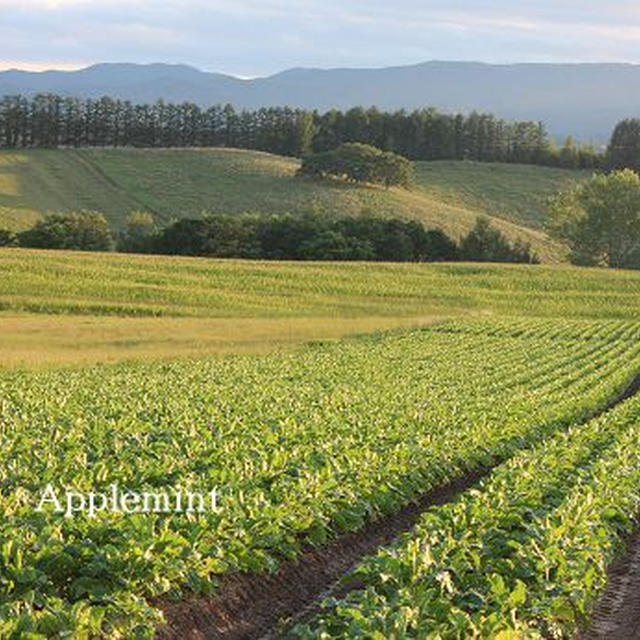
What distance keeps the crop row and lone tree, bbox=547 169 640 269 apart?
93.3 m

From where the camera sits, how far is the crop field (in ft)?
35.1

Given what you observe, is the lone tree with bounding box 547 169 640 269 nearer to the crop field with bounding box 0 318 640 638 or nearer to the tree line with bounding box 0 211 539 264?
the tree line with bounding box 0 211 539 264

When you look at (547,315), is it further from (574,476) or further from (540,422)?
(574,476)

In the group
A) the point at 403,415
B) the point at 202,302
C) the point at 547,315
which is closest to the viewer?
the point at 403,415

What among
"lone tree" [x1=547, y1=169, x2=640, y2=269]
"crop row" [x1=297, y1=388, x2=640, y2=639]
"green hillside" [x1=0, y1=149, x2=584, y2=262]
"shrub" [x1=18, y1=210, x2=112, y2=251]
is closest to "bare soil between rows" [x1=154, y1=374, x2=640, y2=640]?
"crop row" [x1=297, y1=388, x2=640, y2=639]

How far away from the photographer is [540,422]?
1060 inches

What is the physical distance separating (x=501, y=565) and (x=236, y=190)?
119483 millimetres

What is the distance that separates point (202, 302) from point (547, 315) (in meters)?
23.2

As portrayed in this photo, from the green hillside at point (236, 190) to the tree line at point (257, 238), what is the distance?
424 inches

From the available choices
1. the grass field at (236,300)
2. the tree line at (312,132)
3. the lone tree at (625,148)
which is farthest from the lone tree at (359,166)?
the grass field at (236,300)

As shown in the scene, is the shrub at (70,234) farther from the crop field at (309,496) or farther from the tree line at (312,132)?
the crop field at (309,496)

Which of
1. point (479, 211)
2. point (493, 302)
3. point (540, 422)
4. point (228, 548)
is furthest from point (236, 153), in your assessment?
point (228, 548)

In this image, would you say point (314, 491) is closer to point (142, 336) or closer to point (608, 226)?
point (142, 336)

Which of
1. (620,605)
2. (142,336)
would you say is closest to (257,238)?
(142,336)
